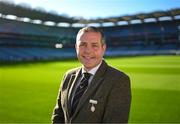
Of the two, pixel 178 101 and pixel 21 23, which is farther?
pixel 21 23

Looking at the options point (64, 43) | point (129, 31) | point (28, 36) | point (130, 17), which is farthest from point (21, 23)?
point (129, 31)

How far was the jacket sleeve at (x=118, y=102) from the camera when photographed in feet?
10.5

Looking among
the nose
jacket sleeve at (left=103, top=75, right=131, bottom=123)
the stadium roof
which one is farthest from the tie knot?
the stadium roof

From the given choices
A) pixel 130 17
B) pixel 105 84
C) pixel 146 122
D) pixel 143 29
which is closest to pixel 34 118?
pixel 146 122

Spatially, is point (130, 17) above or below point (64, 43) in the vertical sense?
above

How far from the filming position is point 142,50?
76.1 metres

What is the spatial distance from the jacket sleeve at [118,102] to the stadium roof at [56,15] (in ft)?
174

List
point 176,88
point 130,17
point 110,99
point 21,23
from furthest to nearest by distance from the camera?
point 130,17, point 21,23, point 176,88, point 110,99

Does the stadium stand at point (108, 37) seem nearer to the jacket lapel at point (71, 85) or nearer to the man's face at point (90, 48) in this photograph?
the jacket lapel at point (71, 85)

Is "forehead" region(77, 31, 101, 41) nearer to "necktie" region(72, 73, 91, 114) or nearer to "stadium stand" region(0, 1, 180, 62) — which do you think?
"necktie" region(72, 73, 91, 114)

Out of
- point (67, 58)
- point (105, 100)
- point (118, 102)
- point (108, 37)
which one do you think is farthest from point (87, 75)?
point (108, 37)

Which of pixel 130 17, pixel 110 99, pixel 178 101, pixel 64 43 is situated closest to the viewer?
pixel 110 99

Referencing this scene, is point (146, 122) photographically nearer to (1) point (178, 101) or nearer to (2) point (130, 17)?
(1) point (178, 101)

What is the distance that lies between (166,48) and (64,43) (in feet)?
78.5
